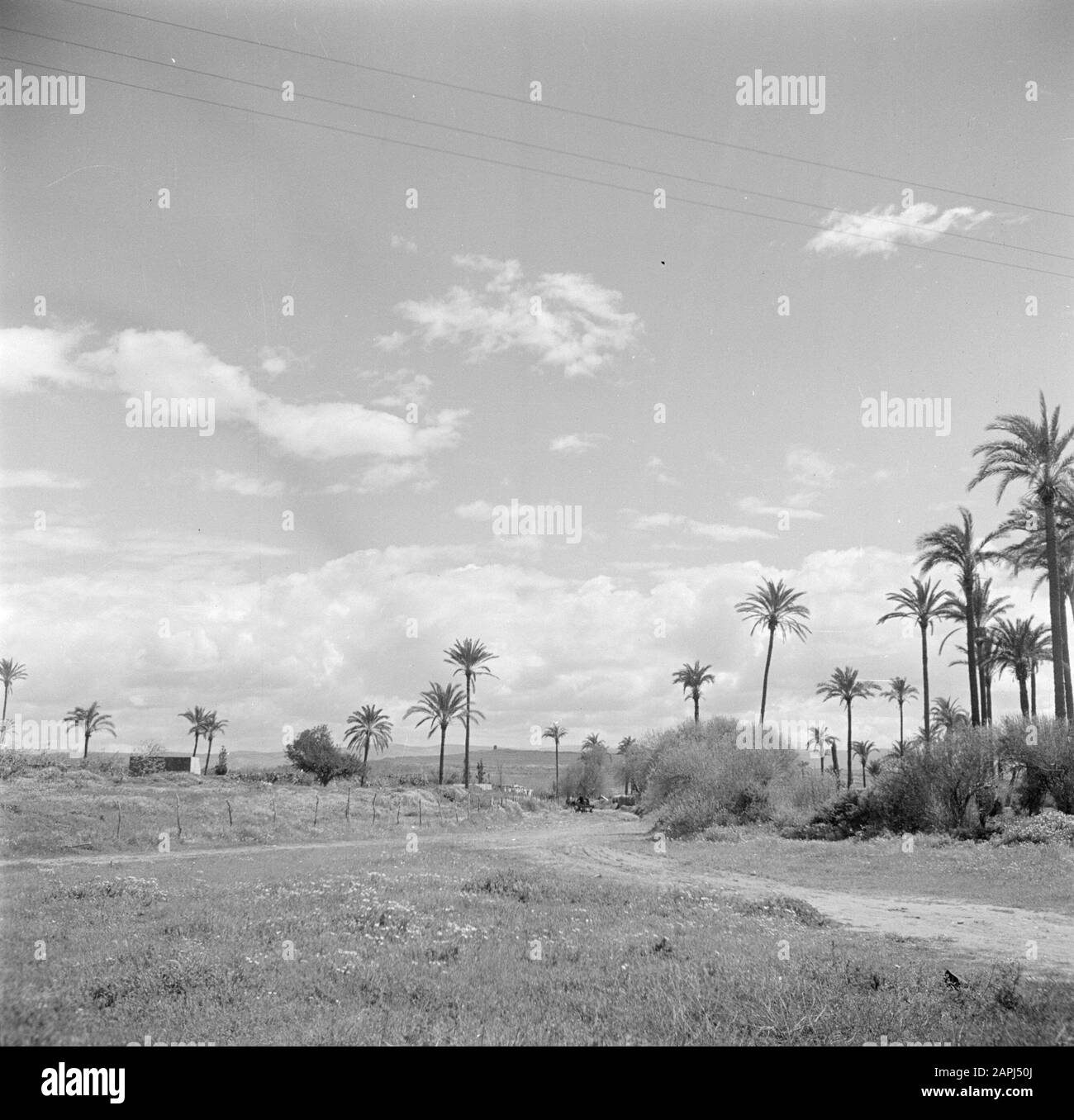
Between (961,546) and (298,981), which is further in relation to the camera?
(961,546)

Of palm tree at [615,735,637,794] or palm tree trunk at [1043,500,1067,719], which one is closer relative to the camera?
palm tree trunk at [1043,500,1067,719]

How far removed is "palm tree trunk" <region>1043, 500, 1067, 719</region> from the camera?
29797mm

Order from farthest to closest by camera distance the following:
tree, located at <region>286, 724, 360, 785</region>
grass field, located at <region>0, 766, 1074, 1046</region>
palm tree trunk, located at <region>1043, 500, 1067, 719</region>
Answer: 1. tree, located at <region>286, 724, 360, 785</region>
2. palm tree trunk, located at <region>1043, 500, 1067, 719</region>
3. grass field, located at <region>0, 766, 1074, 1046</region>

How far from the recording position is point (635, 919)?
576 inches

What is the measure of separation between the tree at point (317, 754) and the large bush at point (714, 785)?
108ft

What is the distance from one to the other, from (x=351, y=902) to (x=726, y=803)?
101ft

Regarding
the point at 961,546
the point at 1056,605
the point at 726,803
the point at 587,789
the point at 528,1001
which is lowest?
the point at 587,789

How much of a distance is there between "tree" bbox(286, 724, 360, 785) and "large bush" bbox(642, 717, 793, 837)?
108 ft

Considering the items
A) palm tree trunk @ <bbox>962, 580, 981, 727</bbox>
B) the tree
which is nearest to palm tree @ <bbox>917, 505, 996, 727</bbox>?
→ palm tree trunk @ <bbox>962, 580, 981, 727</bbox>

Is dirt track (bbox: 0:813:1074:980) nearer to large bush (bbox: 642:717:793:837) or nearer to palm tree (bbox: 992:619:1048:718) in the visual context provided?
large bush (bbox: 642:717:793:837)
